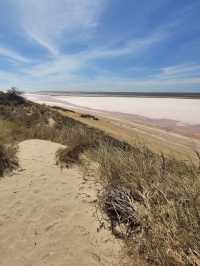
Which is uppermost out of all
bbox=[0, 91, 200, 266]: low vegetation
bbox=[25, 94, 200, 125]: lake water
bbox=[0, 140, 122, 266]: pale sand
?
bbox=[0, 91, 200, 266]: low vegetation

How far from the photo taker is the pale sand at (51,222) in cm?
288

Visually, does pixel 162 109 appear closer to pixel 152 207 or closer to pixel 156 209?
pixel 152 207

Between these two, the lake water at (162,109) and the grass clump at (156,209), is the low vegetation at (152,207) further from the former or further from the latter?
the lake water at (162,109)

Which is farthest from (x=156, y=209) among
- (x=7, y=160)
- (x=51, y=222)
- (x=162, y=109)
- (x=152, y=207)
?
(x=162, y=109)

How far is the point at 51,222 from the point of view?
139 inches

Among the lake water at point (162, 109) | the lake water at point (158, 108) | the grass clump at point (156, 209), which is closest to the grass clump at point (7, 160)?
the grass clump at point (156, 209)

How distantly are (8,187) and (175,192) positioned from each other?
3010 millimetres

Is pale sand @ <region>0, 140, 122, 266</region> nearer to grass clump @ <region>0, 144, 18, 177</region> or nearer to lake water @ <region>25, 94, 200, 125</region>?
grass clump @ <region>0, 144, 18, 177</region>

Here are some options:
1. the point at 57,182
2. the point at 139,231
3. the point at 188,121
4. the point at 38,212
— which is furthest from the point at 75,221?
the point at 188,121

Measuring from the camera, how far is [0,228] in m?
3.38

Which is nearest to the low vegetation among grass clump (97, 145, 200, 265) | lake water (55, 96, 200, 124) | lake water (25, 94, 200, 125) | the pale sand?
grass clump (97, 145, 200, 265)

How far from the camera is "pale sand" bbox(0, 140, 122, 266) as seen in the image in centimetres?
288

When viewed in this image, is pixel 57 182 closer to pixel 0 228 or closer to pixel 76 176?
pixel 76 176

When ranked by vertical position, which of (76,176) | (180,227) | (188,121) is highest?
(180,227)
